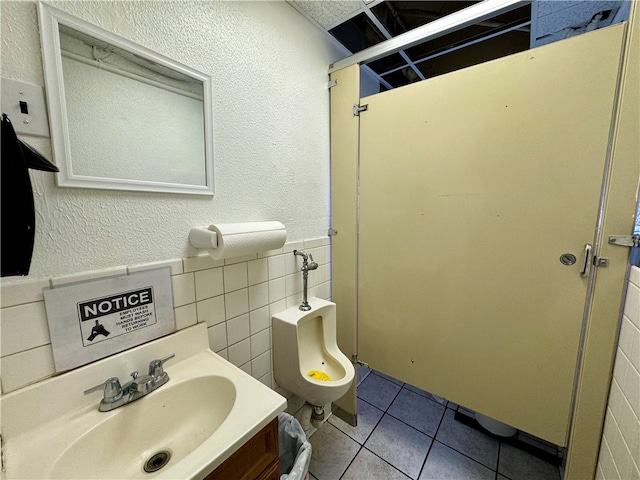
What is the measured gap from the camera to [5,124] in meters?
0.47

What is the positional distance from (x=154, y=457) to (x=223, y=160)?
3.27 ft

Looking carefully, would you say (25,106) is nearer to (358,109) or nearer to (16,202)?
(16,202)

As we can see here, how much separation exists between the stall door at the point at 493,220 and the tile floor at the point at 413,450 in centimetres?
37

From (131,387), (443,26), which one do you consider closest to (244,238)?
(131,387)

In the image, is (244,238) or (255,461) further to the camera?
(244,238)

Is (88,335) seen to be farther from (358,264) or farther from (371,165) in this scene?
(371,165)

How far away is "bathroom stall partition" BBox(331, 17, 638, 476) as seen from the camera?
34.3 inches

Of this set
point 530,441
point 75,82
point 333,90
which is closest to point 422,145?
point 333,90

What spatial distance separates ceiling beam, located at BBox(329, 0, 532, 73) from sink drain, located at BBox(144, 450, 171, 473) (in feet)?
6.02

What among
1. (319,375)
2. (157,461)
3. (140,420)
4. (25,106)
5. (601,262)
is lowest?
(319,375)

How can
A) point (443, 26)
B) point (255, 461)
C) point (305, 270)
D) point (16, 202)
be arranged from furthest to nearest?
point (305, 270) < point (443, 26) < point (255, 461) < point (16, 202)

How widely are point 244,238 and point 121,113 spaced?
52cm

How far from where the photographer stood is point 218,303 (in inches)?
38.5

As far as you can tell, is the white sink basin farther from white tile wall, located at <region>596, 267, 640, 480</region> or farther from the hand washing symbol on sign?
white tile wall, located at <region>596, 267, 640, 480</region>
